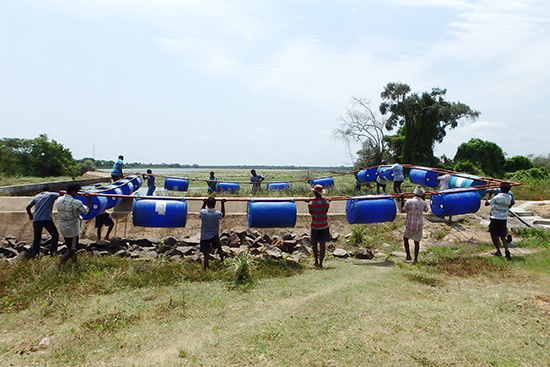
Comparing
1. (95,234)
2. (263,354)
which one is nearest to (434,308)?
(263,354)

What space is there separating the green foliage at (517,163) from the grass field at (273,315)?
827 inches

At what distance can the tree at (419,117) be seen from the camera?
3019 centimetres

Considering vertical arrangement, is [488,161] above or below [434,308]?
above

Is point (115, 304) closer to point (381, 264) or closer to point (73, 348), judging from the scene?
point (73, 348)

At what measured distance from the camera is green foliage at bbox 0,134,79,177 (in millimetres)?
32750

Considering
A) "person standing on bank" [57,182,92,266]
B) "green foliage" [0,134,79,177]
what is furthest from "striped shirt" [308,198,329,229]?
"green foliage" [0,134,79,177]

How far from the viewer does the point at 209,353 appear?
3326mm

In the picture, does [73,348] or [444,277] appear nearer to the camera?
[73,348]

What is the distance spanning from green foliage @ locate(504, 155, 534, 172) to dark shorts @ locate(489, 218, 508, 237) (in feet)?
66.3

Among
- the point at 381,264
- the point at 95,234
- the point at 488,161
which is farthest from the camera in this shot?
the point at 488,161

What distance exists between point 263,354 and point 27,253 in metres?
6.10

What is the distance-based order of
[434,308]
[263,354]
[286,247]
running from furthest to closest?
[286,247] < [434,308] < [263,354]

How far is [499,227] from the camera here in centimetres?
707

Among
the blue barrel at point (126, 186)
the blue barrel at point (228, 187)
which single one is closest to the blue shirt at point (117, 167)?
the blue barrel at point (126, 186)
